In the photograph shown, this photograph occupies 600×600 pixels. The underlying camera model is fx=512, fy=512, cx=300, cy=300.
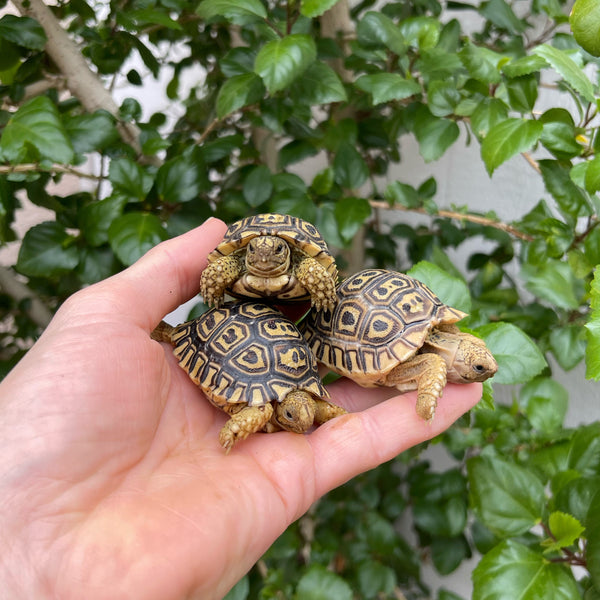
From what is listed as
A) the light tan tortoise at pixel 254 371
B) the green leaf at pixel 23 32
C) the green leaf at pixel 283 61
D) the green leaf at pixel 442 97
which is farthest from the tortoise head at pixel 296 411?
the green leaf at pixel 23 32

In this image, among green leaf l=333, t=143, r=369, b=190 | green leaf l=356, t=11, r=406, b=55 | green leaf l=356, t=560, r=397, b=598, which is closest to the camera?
green leaf l=356, t=11, r=406, b=55

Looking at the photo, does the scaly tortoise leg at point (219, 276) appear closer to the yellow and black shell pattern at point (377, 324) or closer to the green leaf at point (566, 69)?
the yellow and black shell pattern at point (377, 324)

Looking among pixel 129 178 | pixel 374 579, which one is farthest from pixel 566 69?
pixel 374 579

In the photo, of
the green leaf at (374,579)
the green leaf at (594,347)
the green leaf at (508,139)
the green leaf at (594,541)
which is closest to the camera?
the green leaf at (594,347)

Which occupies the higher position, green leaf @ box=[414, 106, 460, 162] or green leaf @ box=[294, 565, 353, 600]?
green leaf @ box=[414, 106, 460, 162]

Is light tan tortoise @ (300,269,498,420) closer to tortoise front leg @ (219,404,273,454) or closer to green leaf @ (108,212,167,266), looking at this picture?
tortoise front leg @ (219,404,273,454)

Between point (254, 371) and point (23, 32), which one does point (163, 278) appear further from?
point (23, 32)

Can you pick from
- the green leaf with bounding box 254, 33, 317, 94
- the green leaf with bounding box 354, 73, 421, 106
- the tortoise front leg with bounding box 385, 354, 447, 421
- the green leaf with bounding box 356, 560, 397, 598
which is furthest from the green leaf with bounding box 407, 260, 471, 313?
the green leaf with bounding box 356, 560, 397, 598

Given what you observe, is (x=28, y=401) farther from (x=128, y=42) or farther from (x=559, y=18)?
(x=559, y=18)
